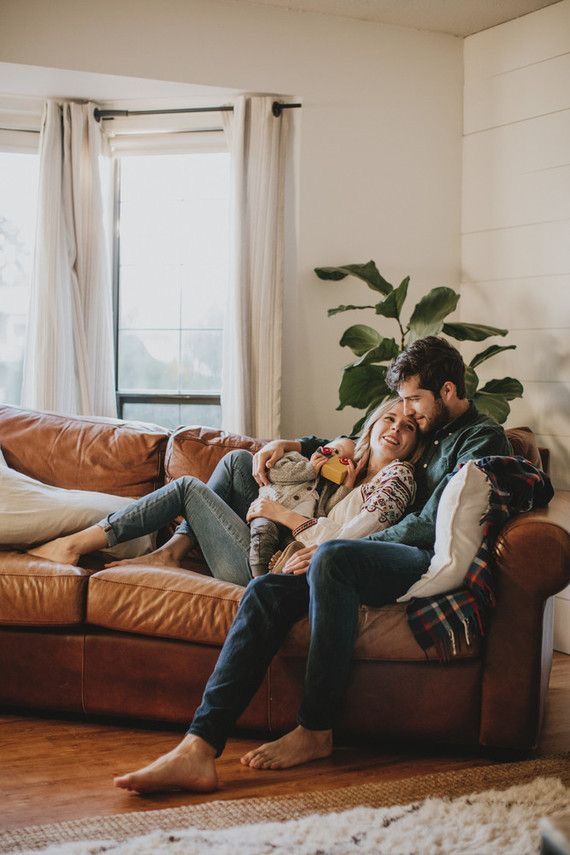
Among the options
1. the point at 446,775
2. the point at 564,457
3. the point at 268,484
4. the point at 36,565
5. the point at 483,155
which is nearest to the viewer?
the point at 446,775

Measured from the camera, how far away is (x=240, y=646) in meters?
2.27

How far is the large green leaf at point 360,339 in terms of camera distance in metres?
3.76

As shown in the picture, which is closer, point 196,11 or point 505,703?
point 505,703

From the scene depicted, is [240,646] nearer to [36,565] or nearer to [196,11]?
[36,565]

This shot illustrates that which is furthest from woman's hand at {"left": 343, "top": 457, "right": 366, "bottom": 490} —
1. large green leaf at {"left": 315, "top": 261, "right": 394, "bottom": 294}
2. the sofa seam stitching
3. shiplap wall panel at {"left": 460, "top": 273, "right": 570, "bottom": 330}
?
shiplap wall panel at {"left": 460, "top": 273, "right": 570, "bottom": 330}

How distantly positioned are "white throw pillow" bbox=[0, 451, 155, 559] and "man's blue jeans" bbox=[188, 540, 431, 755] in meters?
0.78

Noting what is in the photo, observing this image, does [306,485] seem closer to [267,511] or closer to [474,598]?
[267,511]

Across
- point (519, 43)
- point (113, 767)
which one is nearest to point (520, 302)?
point (519, 43)

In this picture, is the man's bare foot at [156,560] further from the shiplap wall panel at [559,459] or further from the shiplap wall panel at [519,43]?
the shiplap wall panel at [519,43]

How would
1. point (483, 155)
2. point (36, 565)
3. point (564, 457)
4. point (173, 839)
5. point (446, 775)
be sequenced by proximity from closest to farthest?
point (173, 839), point (446, 775), point (36, 565), point (564, 457), point (483, 155)

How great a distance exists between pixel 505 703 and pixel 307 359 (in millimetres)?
2200

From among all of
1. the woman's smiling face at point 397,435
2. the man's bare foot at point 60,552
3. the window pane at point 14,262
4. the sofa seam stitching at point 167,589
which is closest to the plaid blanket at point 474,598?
the woman's smiling face at point 397,435

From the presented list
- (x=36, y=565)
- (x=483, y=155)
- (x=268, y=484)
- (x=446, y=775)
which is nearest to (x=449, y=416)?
(x=268, y=484)

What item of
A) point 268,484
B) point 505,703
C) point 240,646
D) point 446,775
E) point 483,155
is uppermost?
point 483,155
